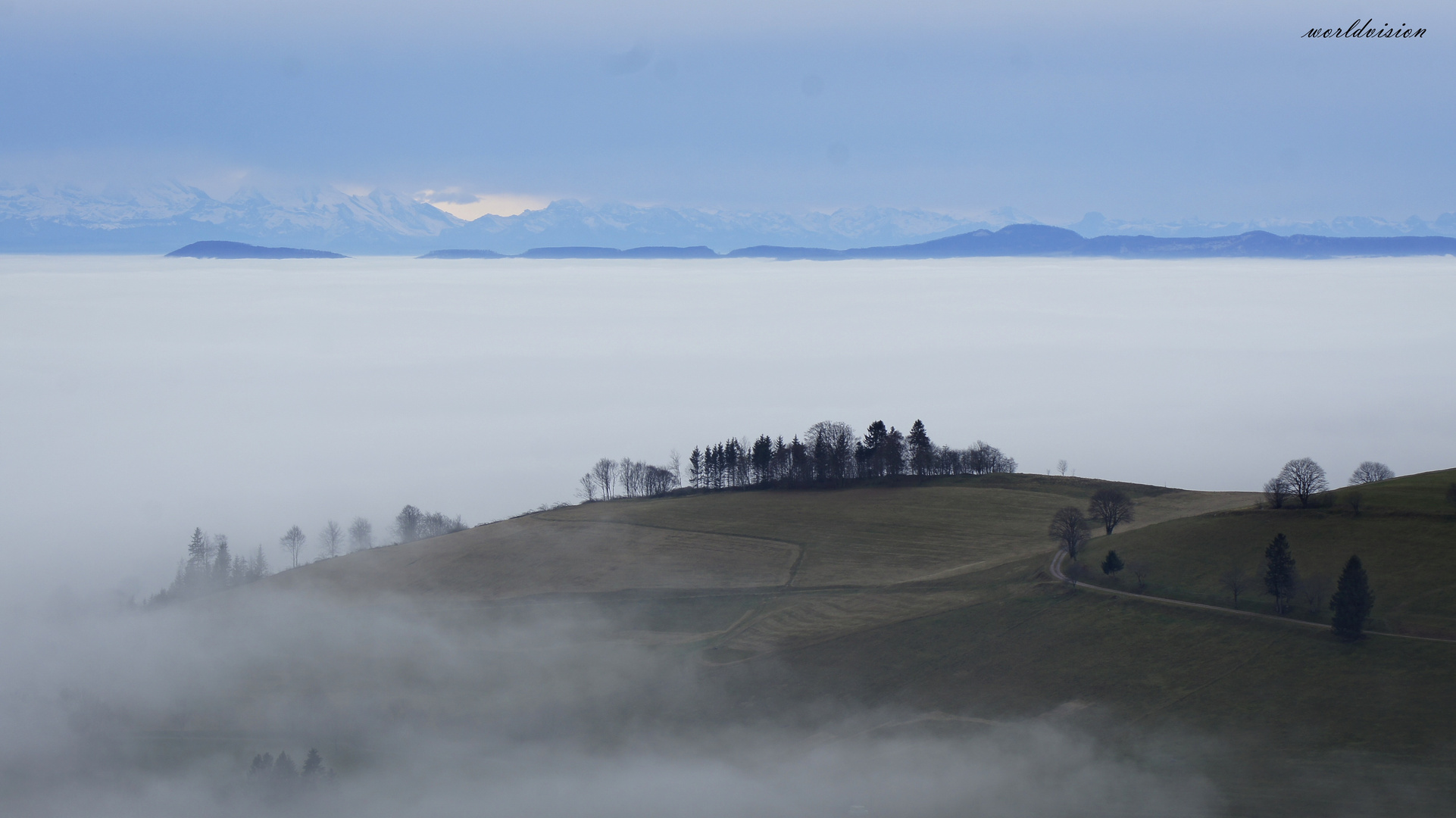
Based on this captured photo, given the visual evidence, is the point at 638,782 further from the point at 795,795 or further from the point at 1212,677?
the point at 1212,677

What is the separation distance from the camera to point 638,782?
168 feet

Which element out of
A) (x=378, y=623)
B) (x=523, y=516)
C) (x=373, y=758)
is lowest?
(x=373, y=758)

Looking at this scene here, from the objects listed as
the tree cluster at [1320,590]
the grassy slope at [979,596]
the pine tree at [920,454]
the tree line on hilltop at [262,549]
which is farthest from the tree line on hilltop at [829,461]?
the tree cluster at [1320,590]

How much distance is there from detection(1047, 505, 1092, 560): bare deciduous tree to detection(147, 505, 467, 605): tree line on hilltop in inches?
2556

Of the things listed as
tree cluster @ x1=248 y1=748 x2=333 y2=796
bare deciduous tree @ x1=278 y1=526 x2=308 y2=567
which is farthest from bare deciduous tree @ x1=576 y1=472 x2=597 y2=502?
tree cluster @ x1=248 y1=748 x2=333 y2=796

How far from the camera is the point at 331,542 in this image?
12950cm

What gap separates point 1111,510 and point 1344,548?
708 inches

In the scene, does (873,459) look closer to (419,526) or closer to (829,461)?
(829,461)

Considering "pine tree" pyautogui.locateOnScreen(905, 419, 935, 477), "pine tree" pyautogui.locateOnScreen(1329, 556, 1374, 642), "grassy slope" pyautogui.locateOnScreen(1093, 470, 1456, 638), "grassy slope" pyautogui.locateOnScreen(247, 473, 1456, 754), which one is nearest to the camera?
"grassy slope" pyautogui.locateOnScreen(247, 473, 1456, 754)

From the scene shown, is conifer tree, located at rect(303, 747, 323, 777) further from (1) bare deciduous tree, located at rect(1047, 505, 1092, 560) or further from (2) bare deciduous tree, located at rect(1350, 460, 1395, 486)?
(2) bare deciduous tree, located at rect(1350, 460, 1395, 486)

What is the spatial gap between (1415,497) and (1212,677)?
23.5m

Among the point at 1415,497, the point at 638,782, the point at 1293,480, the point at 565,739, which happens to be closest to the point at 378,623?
the point at 565,739

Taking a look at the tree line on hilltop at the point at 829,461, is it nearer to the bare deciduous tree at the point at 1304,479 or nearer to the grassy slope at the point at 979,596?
the grassy slope at the point at 979,596

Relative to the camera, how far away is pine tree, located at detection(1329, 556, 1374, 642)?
52.5 metres
